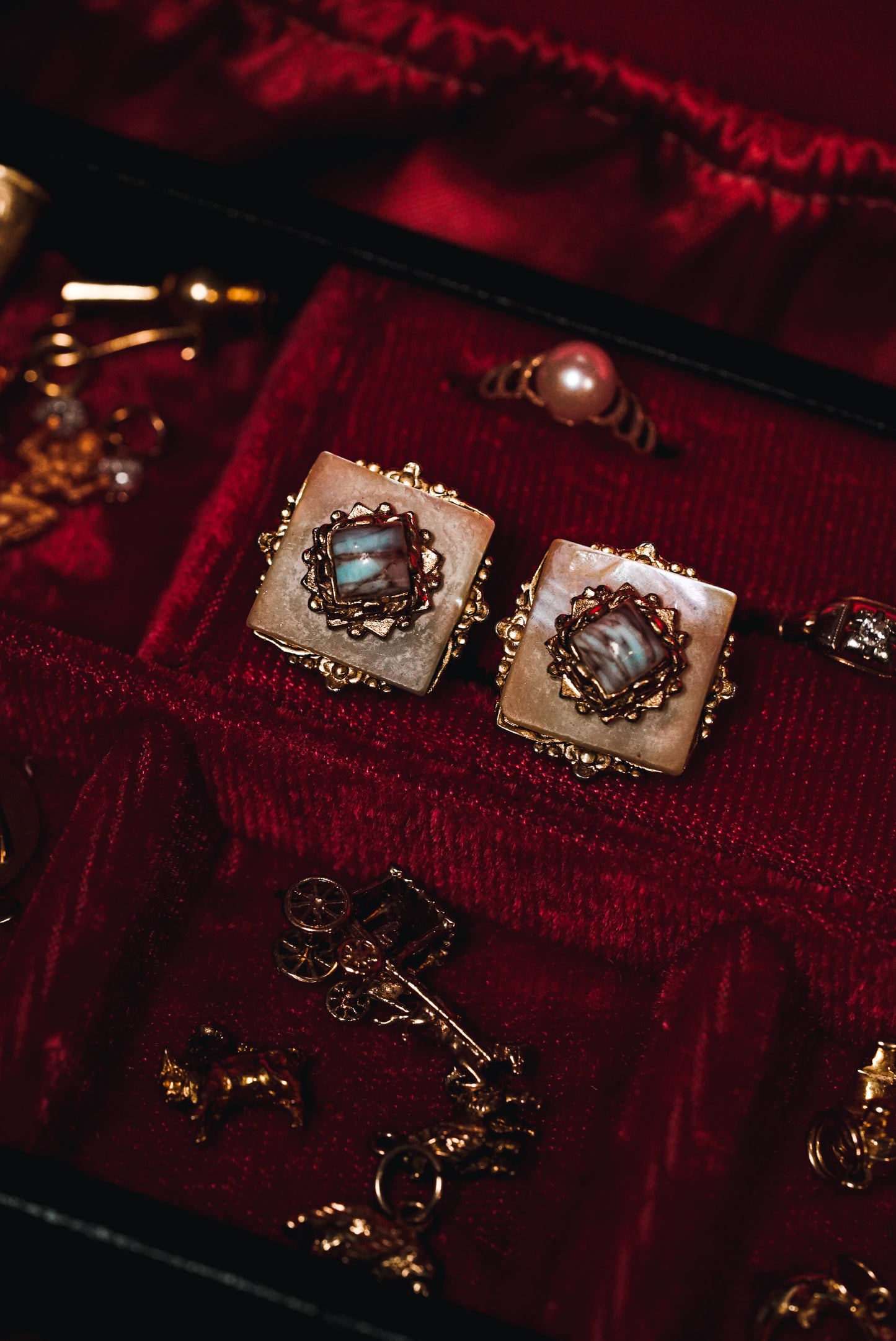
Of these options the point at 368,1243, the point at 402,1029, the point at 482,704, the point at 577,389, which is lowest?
the point at 368,1243

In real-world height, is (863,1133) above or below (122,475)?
below

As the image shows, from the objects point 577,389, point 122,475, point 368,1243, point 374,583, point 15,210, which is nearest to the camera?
point 368,1243

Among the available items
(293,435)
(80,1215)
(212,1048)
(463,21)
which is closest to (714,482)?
(293,435)

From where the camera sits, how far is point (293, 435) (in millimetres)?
1362

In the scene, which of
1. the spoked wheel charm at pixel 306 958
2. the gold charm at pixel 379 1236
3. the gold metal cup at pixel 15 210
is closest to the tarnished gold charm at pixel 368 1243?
the gold charm at pixel 379 1236

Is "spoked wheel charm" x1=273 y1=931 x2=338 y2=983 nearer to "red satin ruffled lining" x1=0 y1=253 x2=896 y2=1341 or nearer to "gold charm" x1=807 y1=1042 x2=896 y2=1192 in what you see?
"red satin ruffled lining" x1=0 y1=253 x2=896 y2=1341

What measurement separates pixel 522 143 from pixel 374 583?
0.81 meters

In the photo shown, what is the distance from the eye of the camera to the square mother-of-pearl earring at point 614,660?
1149 millimetres

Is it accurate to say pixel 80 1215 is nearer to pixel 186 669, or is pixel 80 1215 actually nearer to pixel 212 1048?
pixel 212 1048

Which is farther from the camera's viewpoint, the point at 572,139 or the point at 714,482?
the point at 572,139

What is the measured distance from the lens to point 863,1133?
1149 millimetres

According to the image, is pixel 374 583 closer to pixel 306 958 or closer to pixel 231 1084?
pixel 306 958

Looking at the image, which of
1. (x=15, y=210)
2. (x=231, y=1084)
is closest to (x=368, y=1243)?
(x=231, y=1084)

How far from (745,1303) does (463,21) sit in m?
1.61
